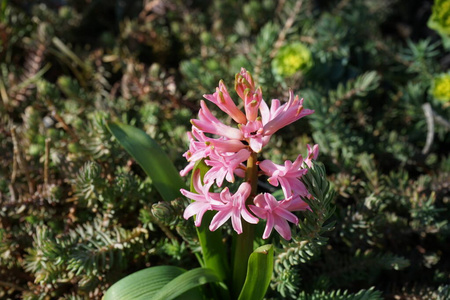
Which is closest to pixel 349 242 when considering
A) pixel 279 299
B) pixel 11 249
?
pixel 279 299

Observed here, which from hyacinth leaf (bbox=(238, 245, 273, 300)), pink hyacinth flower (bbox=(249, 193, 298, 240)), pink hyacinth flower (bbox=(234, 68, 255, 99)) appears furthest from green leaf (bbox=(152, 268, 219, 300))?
pink hyacinth flower (bbox=(234, 68, 255, 99))

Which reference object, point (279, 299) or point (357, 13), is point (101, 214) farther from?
point (357, 13)

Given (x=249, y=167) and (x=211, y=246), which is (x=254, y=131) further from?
(x=211, y=246)

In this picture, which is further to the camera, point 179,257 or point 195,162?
point 179,257

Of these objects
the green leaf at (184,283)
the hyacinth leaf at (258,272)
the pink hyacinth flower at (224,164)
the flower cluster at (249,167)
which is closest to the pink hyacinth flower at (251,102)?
the flower cluster at (249,167)

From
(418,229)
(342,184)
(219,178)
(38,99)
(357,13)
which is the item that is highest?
(38,99)

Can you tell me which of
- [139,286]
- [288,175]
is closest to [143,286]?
[139,286]
